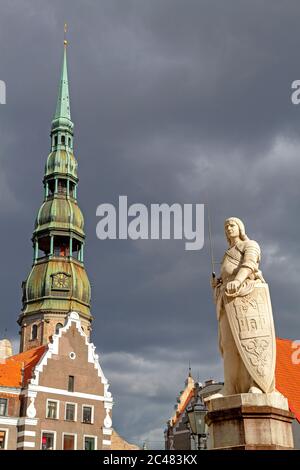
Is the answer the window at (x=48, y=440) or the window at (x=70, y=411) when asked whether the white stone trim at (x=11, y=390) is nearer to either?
the window at (x=48, y=440)

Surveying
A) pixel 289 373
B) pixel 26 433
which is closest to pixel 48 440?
pixel 26 433

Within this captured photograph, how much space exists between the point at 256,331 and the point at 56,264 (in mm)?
53142

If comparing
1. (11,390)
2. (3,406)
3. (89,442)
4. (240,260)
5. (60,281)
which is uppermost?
(60,281)

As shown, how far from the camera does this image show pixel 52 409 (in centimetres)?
3947

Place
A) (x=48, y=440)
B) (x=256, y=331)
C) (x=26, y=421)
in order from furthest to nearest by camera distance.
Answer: (x=48, y=440), (x=26, y=421), (x=256, y=331)

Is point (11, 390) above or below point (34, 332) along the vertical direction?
below

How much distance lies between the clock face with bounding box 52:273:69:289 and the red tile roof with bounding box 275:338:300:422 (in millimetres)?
33113

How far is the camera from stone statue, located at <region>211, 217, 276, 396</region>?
29.8ft

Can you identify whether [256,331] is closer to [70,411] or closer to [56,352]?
[70,411]

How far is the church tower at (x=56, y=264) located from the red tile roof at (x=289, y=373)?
32.5m

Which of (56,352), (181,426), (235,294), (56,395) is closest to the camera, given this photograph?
(235,294)

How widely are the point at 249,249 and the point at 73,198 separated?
56.3 m

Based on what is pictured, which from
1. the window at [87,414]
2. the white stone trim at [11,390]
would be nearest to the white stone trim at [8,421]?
the white stone trim at [11,390]
